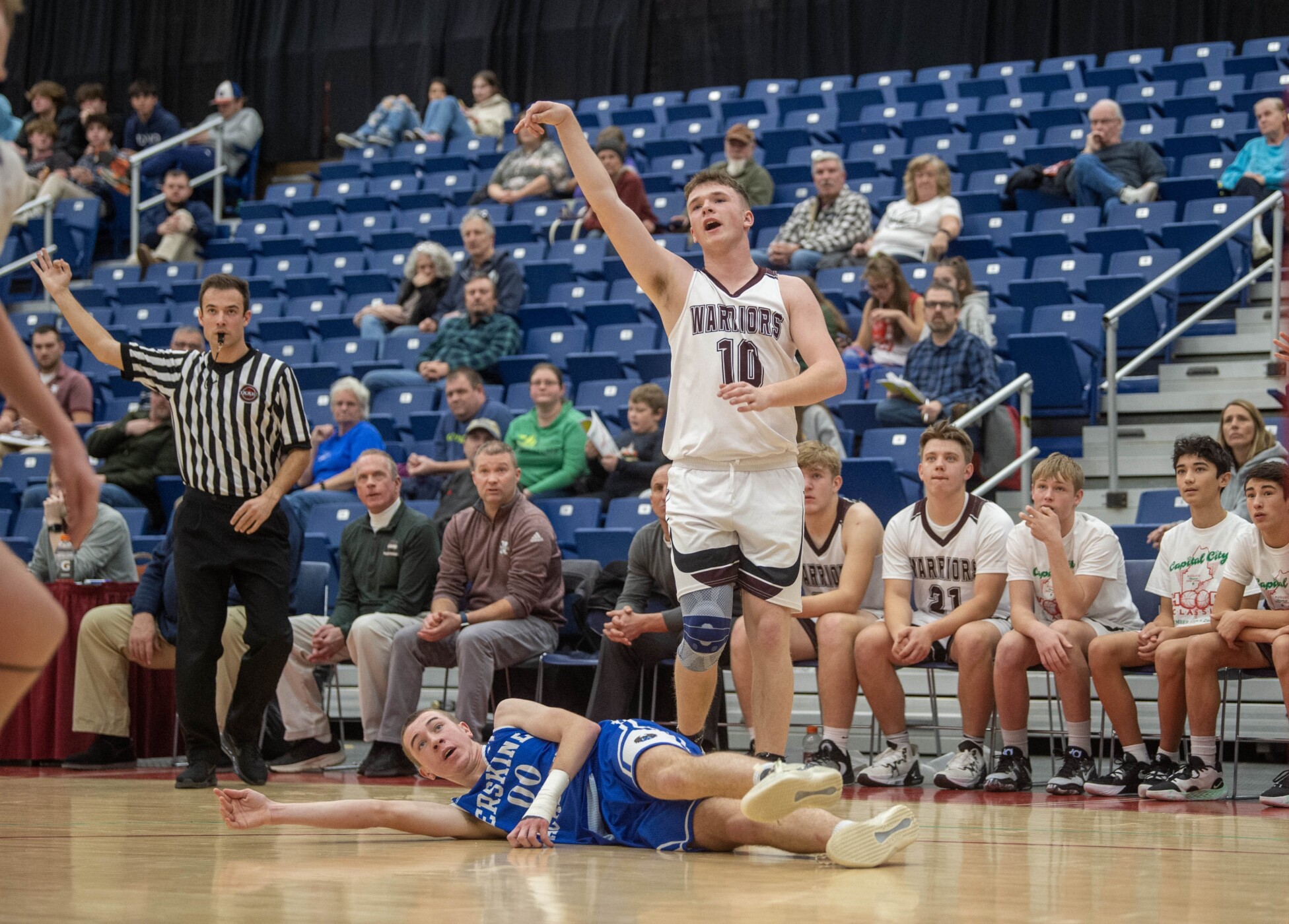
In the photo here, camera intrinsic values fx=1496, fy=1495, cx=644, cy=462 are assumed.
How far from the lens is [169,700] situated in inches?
269

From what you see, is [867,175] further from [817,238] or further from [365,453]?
[365,453]

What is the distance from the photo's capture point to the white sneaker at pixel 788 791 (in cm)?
312

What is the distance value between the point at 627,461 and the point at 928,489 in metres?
2.16

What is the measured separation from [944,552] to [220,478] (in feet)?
9.03

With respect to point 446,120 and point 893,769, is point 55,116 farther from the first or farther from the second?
point 893,769

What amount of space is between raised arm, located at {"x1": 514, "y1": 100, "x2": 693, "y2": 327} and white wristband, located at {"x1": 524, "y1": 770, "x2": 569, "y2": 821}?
50.6 inches

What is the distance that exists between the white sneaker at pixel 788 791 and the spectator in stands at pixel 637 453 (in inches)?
172

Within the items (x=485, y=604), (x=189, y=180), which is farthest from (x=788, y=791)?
(x=189, y=180)

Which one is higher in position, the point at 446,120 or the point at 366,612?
the point at 446,120

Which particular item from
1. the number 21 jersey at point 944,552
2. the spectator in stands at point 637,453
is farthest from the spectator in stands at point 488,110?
the number 21 jersey at point 944,552

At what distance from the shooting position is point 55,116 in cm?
1429

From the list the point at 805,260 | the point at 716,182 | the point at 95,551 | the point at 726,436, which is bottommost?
the point at 95,551

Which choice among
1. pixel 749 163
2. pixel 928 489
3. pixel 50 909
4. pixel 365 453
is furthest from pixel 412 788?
pixel 749 163

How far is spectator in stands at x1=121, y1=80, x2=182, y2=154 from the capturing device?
1405 centimetres
